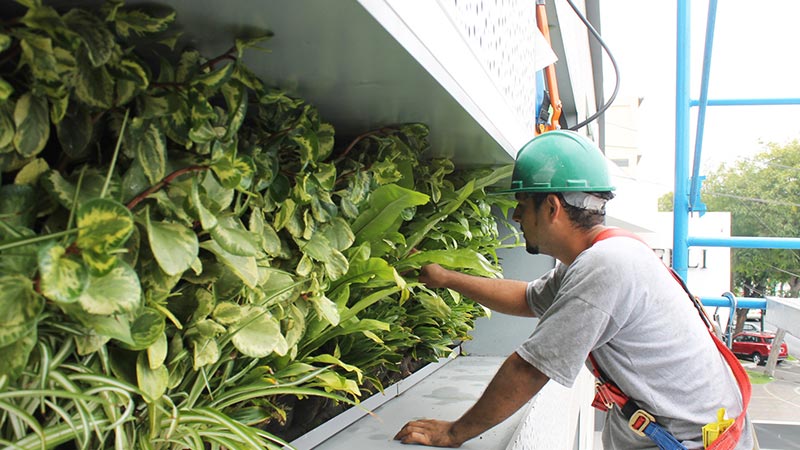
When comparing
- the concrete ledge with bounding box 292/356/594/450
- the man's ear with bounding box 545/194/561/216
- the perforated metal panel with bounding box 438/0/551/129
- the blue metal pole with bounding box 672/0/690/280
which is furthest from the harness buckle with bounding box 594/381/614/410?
the blue metal pole with bounding box 672/0/690/280

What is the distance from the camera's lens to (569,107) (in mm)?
2783

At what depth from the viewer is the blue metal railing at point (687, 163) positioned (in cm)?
311

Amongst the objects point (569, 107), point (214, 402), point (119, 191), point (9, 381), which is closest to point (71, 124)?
point (119, 191)

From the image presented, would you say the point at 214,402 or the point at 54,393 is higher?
the point at 54,393

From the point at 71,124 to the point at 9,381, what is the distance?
0.19 metres

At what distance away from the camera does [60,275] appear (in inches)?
13.2

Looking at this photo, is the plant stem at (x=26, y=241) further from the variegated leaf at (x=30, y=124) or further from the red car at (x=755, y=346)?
the red car at (x=755, y=346)

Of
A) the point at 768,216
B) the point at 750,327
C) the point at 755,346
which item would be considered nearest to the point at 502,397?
the point at 755,346

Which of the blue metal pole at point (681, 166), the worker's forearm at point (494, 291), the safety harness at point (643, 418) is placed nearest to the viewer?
the safety harness at point (643, 418)

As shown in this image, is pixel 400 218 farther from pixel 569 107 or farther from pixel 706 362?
pixel 569 107

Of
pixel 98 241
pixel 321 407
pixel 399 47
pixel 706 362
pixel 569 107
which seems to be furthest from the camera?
pixel 569 107

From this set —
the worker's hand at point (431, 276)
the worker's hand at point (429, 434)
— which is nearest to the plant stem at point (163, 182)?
the worker's hand at point (429, 434)

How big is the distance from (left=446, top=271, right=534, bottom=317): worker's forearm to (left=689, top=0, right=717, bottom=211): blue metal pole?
7.30ft

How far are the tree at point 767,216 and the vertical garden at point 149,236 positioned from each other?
20584mm
